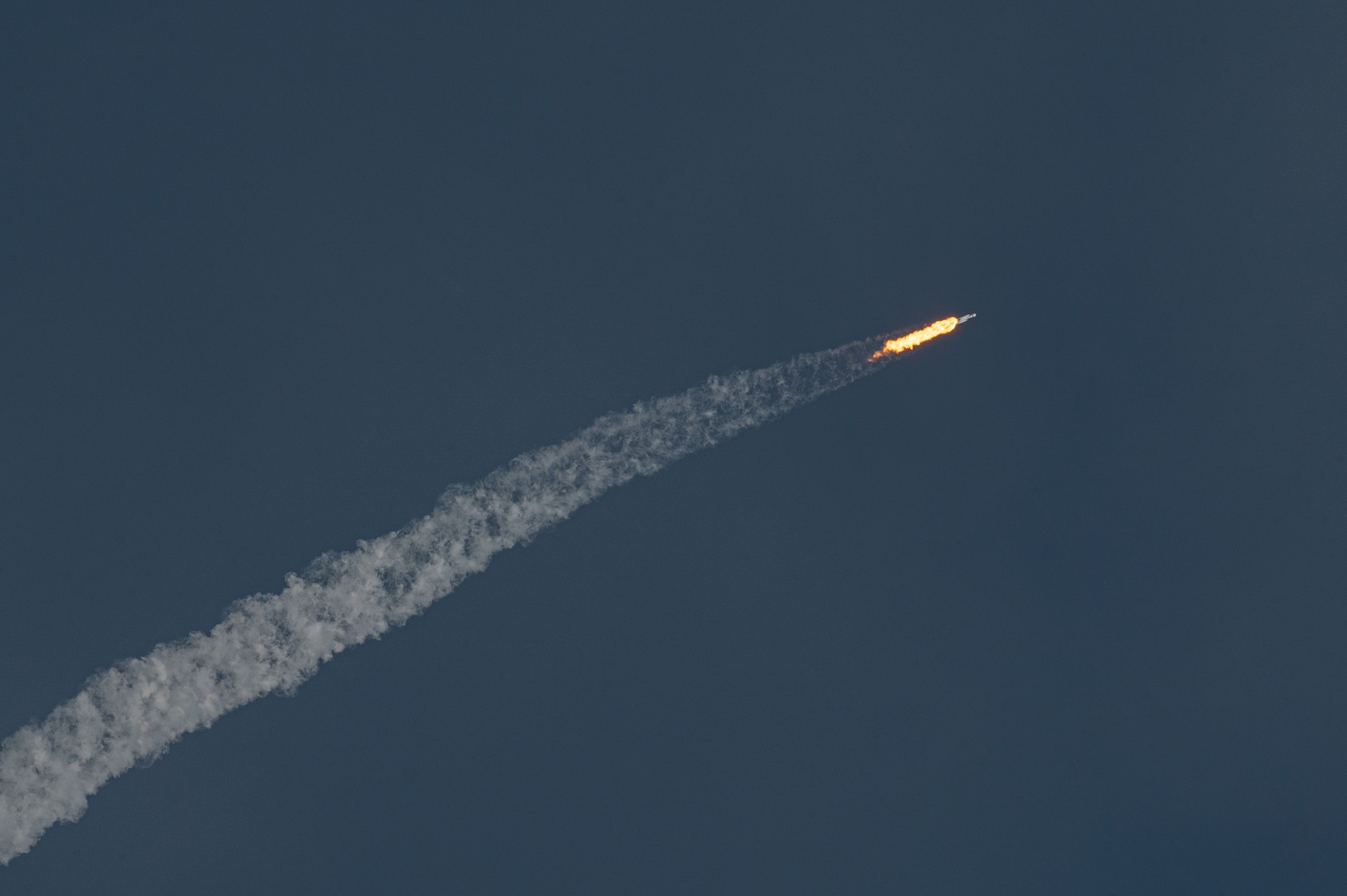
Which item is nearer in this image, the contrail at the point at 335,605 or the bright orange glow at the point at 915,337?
the contrail at the point at 335,605

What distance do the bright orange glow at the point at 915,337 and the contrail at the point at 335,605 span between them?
6.75 metres

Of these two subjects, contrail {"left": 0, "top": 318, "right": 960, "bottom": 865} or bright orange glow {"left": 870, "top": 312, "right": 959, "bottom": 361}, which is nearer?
contrail {"left": 0, "top": 318, "right": 960, "bottom": 865}

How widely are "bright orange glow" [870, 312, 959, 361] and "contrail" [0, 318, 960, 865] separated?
675cm

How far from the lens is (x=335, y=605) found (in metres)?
81.7

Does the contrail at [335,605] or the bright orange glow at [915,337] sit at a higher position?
the bright orange glow at [915,337]

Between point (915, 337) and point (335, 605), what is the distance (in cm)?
4973

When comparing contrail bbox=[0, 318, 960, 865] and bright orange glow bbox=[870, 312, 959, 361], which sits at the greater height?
bright orange glow bbox=[870, 312, 959, 361]

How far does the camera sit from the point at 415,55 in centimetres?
8912

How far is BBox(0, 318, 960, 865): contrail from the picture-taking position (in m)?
80.0

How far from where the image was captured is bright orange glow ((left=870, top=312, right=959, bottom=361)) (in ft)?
286

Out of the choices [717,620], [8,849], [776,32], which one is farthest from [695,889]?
[776,32]

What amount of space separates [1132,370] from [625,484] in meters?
43.1

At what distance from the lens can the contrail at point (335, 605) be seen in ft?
262

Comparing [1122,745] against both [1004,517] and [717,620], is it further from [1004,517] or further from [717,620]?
[717,620]
